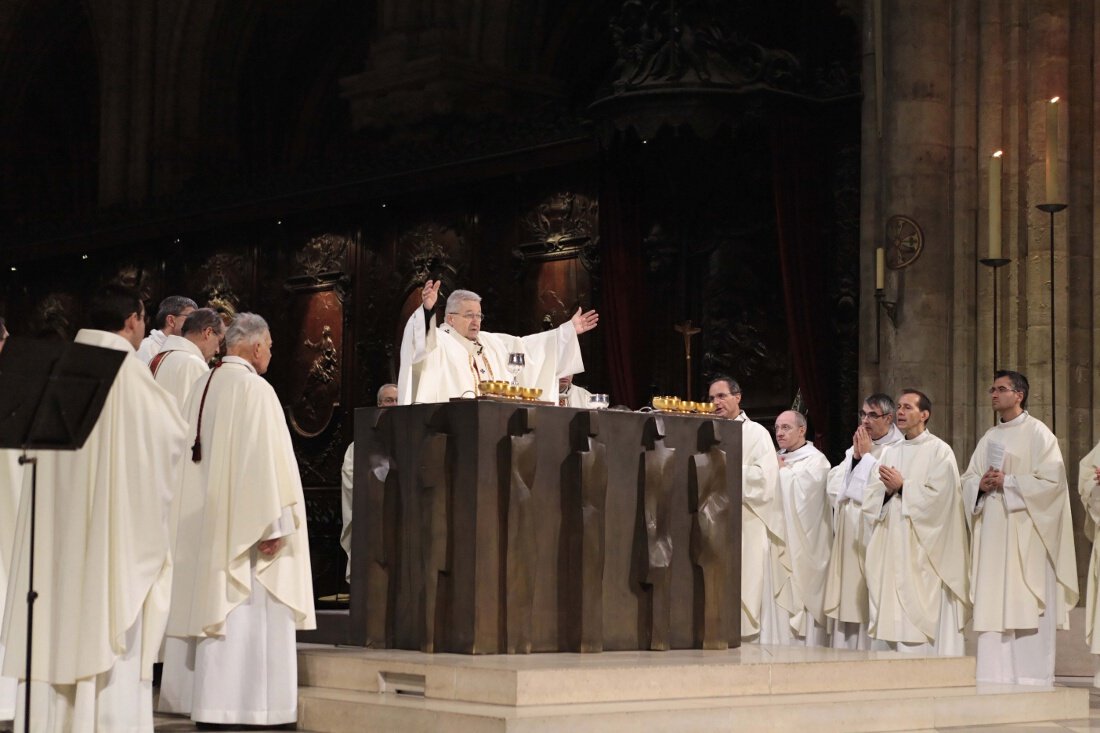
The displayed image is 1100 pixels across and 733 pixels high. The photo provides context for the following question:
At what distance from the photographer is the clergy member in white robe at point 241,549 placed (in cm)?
676

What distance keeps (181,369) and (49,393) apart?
231cm

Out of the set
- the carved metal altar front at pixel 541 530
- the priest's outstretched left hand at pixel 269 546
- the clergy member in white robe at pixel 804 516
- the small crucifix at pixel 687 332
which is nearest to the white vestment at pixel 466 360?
the carved metal altar front at pixel 541 530

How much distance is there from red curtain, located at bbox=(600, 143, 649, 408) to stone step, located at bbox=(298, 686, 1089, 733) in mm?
5495

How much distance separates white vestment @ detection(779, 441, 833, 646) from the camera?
10.4 m

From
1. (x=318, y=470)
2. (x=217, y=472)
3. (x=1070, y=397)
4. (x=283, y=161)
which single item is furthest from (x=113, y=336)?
(x=283, y=161)

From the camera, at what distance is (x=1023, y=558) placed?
9570mm

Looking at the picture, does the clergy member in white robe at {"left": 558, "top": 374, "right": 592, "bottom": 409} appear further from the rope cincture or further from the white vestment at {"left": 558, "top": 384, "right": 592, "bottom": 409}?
the rope cincture

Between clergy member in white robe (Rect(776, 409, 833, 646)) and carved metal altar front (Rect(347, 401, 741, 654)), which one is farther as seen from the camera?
clergy member in white robe (Rect(776, 409, 833, 646))

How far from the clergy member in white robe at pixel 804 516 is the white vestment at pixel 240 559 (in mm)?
4206

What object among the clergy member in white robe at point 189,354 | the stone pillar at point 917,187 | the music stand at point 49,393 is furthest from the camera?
the stone pillar at point 917,187

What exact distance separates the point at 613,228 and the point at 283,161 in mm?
8019

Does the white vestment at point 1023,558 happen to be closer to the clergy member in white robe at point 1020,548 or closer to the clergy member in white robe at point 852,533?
the clergy member in white robe at point 1020,548

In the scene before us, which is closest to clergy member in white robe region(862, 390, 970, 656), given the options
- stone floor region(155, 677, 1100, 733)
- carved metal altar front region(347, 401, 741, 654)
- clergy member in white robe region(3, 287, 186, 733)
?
stone floor region(155, 677, 1100, 733)

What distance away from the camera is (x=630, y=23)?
39.9 ft
